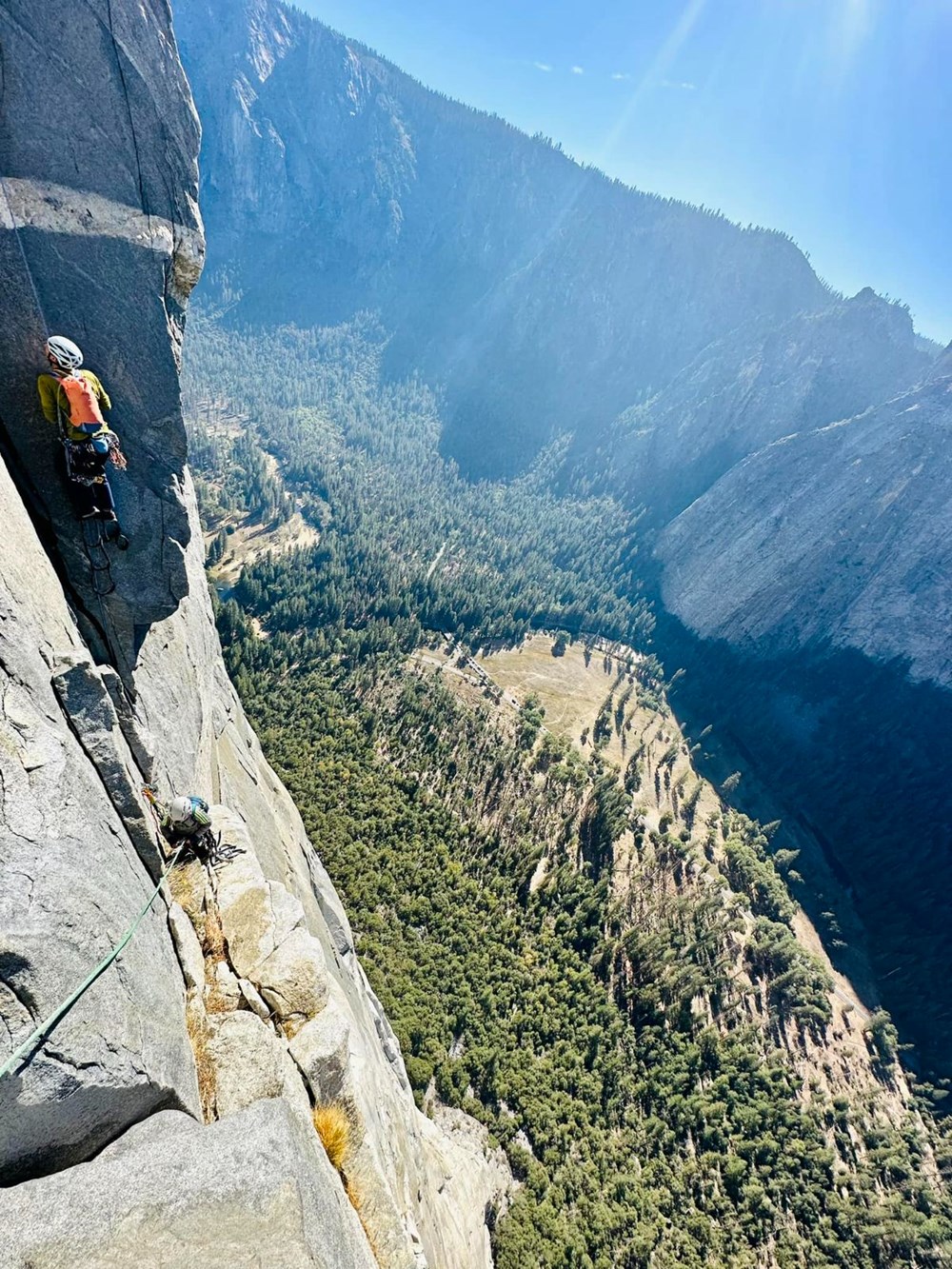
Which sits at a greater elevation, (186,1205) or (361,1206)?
(186,1205)

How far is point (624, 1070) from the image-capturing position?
157ft

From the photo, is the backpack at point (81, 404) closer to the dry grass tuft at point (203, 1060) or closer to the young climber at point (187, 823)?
the young climber at point (187, 823)

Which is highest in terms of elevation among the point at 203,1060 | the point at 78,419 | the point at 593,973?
the point at 78,419

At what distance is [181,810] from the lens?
1445 cm

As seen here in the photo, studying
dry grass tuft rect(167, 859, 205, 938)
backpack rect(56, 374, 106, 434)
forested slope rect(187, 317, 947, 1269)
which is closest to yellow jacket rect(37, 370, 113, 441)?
backpack rect(56, 374, 106, 434)

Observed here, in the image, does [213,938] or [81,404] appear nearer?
[81,404]

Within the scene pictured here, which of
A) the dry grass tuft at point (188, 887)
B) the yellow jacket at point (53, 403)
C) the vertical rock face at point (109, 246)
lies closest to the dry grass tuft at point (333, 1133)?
the dry grass tuft at point (188, 887)

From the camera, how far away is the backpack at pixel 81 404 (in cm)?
1174

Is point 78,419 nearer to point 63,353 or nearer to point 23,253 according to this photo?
point 63,353

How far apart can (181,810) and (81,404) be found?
1022 cm

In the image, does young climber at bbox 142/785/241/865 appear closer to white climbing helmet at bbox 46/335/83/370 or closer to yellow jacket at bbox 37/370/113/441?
yellow jacket at bbox 37/370/113/441

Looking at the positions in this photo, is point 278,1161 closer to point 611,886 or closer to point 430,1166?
point 430,1166

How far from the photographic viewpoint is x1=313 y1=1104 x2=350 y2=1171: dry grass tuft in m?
11.9

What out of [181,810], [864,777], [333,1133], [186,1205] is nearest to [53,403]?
[181,810]
